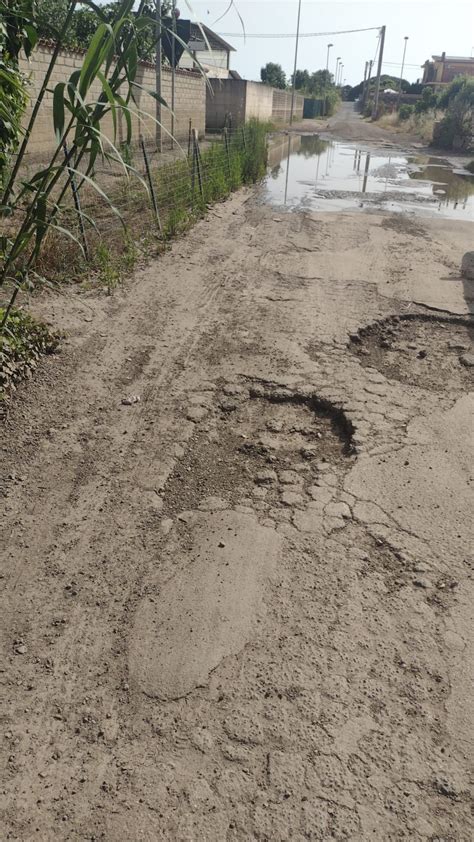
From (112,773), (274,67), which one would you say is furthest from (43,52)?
(274,67)

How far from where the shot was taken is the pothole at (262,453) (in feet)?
10.3

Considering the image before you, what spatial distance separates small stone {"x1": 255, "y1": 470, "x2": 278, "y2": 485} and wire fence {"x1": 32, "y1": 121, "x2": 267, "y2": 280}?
1.66 meters

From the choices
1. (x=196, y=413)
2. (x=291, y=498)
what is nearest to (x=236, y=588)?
(x=291, y=498)

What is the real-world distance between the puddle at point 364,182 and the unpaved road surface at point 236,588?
7.70m

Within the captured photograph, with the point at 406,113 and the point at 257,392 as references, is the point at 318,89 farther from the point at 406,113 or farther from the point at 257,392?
the point at 257,392

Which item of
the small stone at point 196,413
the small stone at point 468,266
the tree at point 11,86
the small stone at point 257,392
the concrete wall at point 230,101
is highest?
the concrete wall at point 230,101

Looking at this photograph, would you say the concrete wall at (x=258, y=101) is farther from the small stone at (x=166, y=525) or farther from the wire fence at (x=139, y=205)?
the small stone at (x=166, y=525)

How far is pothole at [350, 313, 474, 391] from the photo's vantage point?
14.9 ft

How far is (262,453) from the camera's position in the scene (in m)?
3.52

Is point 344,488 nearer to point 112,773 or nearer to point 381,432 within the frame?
point 381,432

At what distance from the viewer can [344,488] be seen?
10.5ft

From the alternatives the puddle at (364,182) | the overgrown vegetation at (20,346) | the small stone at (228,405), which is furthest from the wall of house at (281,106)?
the small stone at (228,405)

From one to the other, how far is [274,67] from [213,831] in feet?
241

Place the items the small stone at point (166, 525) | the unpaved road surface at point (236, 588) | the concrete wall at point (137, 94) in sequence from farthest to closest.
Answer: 1. the concrete wall at point (137, 94)
2. the small stone at point (166, 525)
3. the unpaved road surface at point (236, 588)
